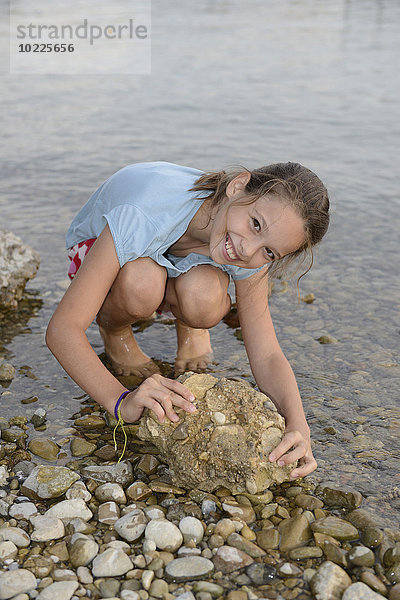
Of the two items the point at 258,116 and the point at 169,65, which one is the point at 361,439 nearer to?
the point at 258,116

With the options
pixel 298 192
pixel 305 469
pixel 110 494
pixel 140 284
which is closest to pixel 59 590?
pixel 110 494

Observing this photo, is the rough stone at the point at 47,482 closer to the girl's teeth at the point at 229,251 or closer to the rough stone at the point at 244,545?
the rough stone at the point at 244,545

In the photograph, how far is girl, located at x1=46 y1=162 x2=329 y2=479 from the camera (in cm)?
251

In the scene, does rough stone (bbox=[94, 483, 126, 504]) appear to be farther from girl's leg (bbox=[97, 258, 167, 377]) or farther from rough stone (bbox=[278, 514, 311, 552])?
girl's leg (bbox=[97, 258, 167, 377])

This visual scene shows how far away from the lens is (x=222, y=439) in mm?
2377

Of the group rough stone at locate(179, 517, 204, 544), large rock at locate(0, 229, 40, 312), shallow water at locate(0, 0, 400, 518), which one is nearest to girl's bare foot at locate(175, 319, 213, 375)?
shallow water at locate(0, 0, 400, 518)

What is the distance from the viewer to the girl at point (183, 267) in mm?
2510

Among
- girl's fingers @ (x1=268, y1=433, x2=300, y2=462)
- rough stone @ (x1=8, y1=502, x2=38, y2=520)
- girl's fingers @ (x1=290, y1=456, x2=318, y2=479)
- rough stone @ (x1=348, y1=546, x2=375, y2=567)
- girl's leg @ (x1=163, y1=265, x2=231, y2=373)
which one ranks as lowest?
rough stone @ (x1=348, y1=546, x2=375, y2=567)

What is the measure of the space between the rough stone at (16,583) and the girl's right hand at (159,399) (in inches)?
25.8

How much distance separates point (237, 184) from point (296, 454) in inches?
41.9

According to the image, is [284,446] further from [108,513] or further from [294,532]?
[108,513]

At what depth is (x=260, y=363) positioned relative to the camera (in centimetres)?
291

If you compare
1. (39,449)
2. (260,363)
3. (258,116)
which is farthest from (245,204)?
(258,116)

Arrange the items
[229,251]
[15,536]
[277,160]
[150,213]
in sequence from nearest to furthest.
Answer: [15,536]
[229,251]
[150,213]
[277,160]
